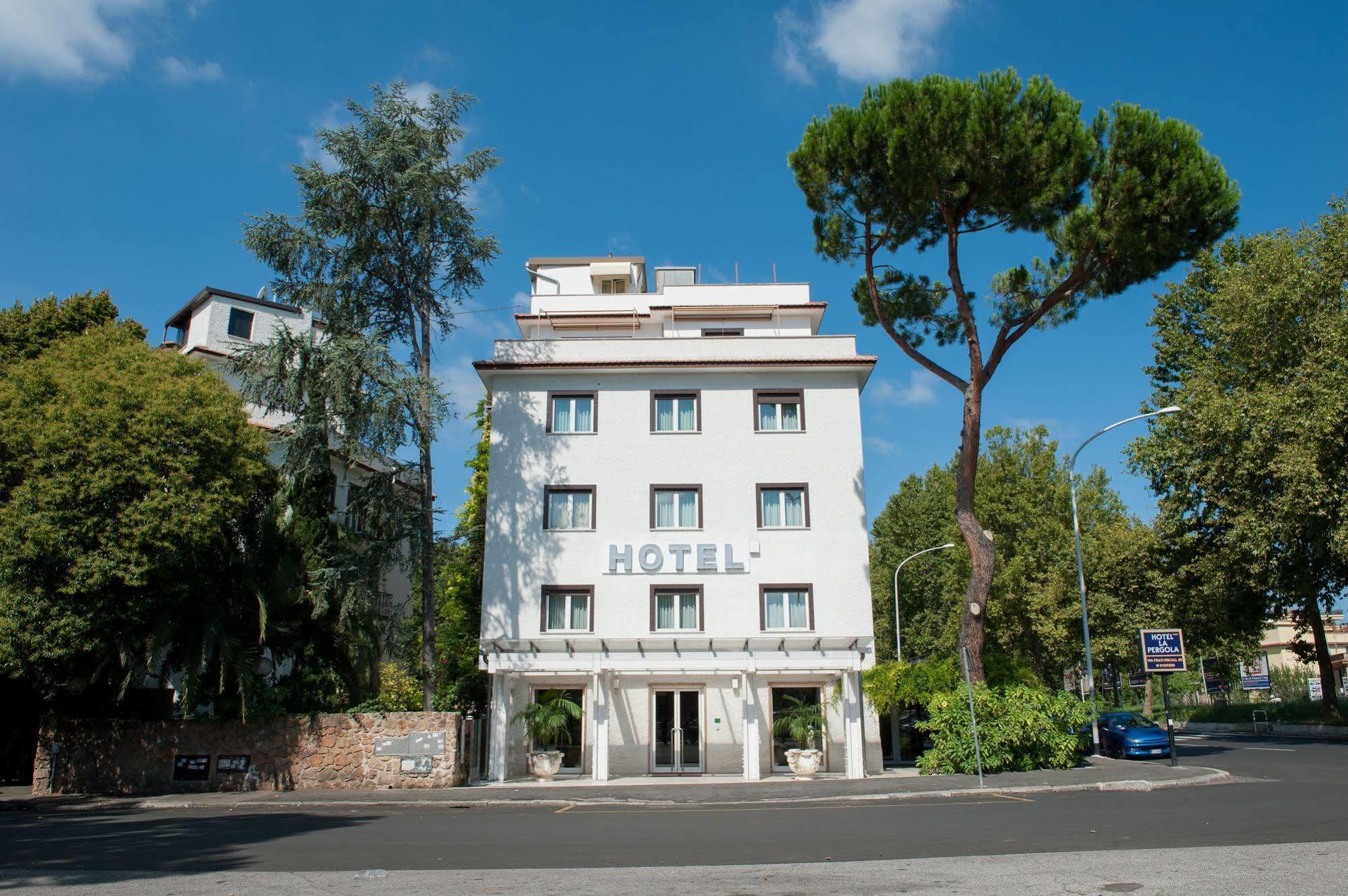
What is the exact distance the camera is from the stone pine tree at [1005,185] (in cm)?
2220

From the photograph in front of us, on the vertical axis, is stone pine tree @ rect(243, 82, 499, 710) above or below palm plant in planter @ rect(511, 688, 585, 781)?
above

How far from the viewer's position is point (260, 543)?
2228cm

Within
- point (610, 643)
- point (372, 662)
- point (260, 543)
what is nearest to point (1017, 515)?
point (610, 643)

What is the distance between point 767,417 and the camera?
2589 centimetres

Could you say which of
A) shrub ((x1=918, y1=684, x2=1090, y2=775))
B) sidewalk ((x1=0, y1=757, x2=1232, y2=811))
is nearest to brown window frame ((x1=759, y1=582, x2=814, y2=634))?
shrub ((x1=918, y1=684, x2=1090, y2=775))

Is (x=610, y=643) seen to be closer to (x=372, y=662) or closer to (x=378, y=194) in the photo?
(x=372, y=662)

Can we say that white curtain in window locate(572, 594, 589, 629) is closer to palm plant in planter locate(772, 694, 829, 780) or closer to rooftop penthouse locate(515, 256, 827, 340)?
palm plant in planter locate(772, 694, 829, 780)

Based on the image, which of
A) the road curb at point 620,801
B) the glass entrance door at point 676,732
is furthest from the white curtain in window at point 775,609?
the road curb at point 620,801

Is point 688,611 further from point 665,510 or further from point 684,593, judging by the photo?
point 665,510

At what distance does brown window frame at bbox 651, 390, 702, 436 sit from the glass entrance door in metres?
7.08

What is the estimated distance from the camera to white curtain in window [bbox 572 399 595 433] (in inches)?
1021

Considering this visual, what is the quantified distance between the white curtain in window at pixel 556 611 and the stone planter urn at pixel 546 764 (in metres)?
3.22

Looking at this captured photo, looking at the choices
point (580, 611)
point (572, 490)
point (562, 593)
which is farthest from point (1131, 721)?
point (572, 490)

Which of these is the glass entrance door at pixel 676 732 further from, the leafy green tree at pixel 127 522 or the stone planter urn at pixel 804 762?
the leafy green tree at pixel 127 522
